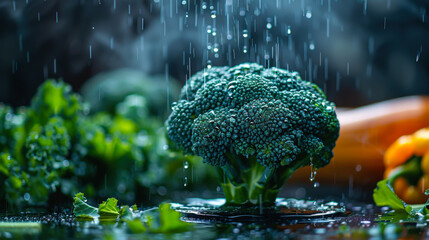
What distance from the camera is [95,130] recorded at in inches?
67.6

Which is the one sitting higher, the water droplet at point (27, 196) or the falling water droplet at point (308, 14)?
the falling water droplet at point (308, 14)

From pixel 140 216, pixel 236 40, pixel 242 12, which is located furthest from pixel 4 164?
pixel 236 40

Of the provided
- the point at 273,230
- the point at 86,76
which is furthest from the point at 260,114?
the point at 86,76

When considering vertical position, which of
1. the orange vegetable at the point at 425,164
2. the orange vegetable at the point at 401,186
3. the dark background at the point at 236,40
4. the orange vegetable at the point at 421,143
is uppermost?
the dark background at the point at 236,40

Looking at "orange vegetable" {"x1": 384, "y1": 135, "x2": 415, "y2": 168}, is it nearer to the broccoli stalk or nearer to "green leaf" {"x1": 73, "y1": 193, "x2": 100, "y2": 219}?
the broccoli stalk

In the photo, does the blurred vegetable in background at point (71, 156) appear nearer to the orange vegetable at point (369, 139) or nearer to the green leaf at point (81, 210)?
the green leaf at point (81, 210)

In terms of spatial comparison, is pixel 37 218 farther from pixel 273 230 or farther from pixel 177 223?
pixel 273 230

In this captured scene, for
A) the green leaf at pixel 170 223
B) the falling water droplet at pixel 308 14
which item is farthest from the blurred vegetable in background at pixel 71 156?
the falling water droplet at pixel 308 14

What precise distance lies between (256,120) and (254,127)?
2 cm

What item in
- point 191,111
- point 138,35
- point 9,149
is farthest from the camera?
point 138,35

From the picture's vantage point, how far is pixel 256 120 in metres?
1.11

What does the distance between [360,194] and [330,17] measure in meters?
1.41

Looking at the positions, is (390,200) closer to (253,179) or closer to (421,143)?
(253,179)

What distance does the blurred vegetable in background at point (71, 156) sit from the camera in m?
1.43
